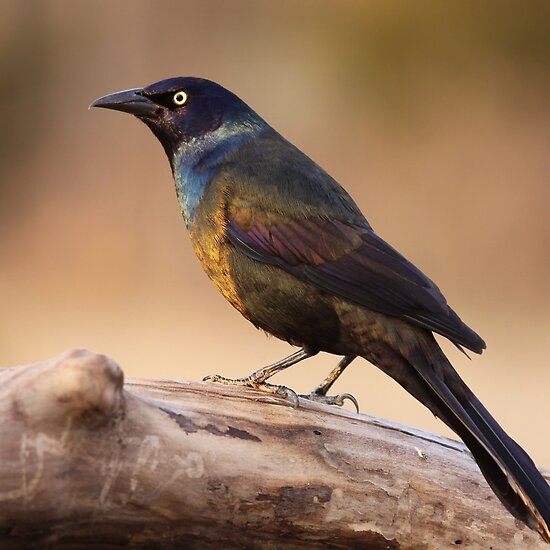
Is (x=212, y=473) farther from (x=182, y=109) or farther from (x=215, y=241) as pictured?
(x=182, y=109)

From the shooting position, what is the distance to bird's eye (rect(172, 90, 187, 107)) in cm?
381

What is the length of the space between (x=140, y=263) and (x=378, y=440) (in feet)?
19.4

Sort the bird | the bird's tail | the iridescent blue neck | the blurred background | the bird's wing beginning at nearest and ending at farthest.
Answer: the bird's tail < the bird < the bird's wing < the iridescent blue neck < the blurred background

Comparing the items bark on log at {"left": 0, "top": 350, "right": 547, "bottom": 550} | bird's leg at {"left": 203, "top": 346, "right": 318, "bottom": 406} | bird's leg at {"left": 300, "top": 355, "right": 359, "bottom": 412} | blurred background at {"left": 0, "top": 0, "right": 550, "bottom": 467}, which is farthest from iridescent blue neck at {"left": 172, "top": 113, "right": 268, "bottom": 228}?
blurred background at {"left": 0, "top": 0, "right": 550, "bottom": 467}

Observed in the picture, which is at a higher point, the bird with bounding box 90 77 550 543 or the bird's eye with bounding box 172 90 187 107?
the bird's eye with bounding box 172 90 187 107

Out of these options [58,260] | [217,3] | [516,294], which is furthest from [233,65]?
[516,294]

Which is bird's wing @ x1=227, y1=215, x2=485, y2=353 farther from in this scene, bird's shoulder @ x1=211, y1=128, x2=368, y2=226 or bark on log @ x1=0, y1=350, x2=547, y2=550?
bark on log @ x1=0, y1=350, x2=547, y2=550

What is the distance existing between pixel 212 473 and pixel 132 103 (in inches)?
58.2

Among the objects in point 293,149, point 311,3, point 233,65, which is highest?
point 311,3

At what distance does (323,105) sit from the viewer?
9211mm

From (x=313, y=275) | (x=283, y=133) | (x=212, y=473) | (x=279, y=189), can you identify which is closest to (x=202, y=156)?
(x=279, y=189)

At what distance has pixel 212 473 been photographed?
2.71 meters

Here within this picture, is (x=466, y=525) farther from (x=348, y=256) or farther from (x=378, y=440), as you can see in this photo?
(x=348, y=256)

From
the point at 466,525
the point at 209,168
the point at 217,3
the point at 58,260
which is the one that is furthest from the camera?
the point at 217,3
